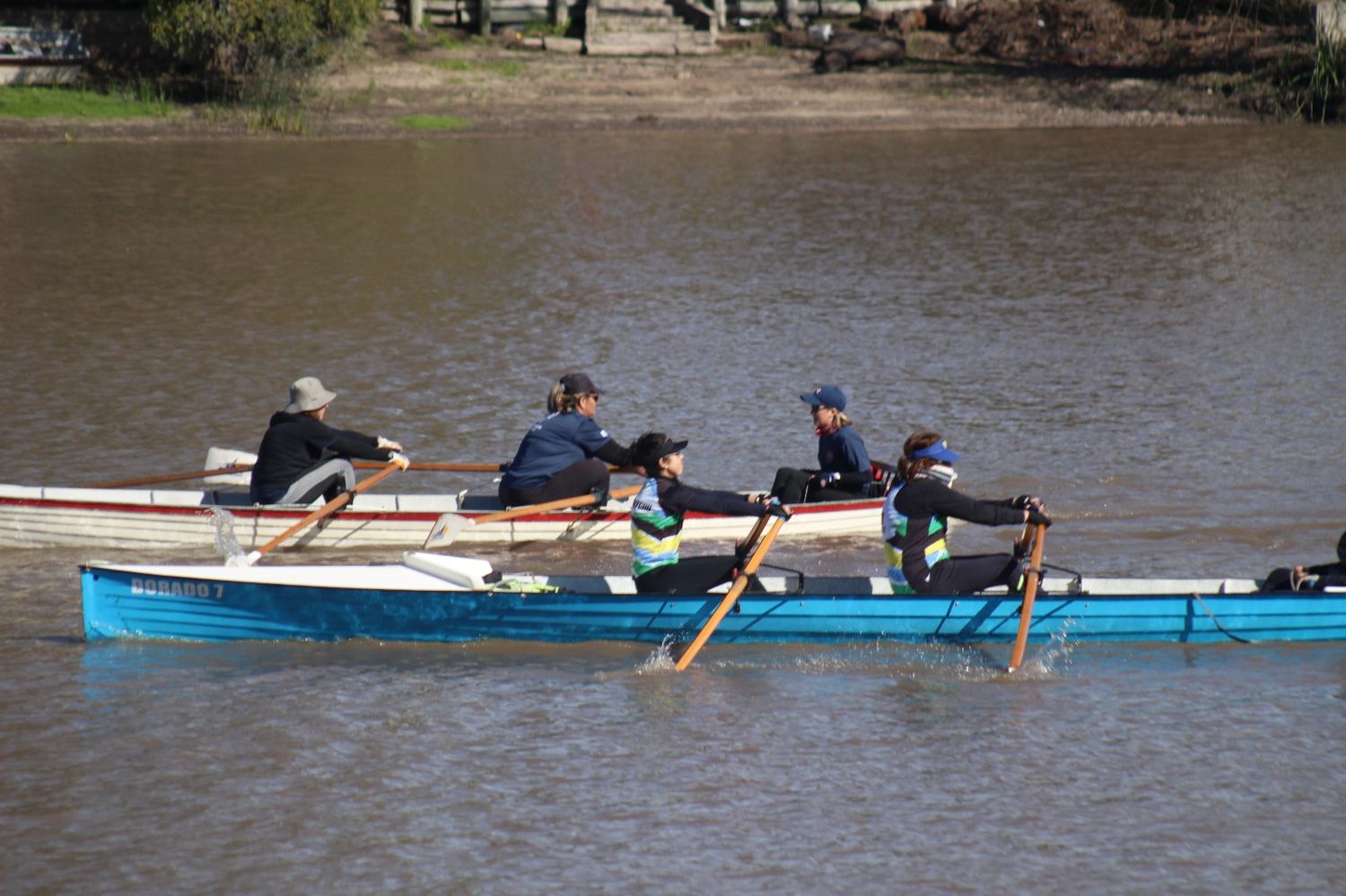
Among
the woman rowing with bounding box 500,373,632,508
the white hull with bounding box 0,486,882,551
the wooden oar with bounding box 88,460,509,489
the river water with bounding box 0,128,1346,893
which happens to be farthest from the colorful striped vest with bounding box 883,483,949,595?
the wooden oar with bounding box 88,460,509,489

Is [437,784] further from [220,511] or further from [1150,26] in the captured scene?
[1150,26]

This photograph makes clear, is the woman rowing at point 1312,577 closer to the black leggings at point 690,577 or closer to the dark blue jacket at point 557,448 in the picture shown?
the black leggings at point 690,577

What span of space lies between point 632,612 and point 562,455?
97.4 inches

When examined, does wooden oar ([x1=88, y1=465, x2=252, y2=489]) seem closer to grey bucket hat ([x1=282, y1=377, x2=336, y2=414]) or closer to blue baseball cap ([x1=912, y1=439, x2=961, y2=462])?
grey bucket hat ([x1=282, y1=377, x2=336, y2=414])

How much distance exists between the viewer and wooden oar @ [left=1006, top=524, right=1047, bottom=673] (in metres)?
9.25

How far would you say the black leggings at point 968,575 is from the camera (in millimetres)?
9602

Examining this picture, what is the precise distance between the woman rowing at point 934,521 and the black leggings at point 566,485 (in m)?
2.88

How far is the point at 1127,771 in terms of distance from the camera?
7.99m

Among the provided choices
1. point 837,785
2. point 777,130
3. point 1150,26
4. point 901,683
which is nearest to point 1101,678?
point 901,683

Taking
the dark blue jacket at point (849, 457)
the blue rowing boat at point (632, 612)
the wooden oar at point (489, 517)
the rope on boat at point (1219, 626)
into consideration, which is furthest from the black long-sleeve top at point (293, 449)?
the rope on boat at point (1219, 626)

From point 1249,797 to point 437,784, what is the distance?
153 inches

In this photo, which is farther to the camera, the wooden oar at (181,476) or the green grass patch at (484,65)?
the green grass patch at (484,65)

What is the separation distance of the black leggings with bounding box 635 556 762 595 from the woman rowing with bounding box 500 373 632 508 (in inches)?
77.7

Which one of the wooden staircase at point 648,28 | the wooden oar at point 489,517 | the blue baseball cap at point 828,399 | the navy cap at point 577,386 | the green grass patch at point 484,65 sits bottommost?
the wooden oar at point 489,517
